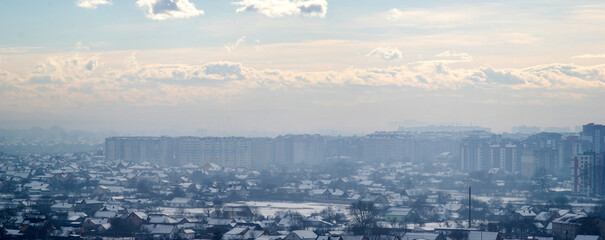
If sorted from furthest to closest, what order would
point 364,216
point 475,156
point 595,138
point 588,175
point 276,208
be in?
point 475,156, point 595,138, point 588,175, point 276,208, point 364,216

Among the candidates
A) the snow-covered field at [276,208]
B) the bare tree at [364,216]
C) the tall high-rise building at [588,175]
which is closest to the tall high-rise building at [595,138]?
the tall high-rise building at [588,175]

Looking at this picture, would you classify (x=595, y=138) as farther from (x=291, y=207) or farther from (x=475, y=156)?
(x=291, y=207)

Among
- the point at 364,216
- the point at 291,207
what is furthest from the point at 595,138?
the point at 364,216

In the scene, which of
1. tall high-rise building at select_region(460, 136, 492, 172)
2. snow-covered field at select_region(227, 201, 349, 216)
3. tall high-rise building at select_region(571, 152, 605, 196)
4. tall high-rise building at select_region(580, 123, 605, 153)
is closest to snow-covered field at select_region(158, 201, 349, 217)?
snow-covered field at select_region(227, 201, 349, 216)

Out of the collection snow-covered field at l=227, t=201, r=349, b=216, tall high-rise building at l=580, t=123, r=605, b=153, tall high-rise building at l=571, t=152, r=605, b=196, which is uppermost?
tall high-rise building at l=580, t=123, r=605, b=153

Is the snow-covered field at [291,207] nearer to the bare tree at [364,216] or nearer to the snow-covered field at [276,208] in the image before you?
the snow-covered field at [276,208]

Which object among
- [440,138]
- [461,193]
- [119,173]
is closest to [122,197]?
[119,173]

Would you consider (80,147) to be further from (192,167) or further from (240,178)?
(240,178)

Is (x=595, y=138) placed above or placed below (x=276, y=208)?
above

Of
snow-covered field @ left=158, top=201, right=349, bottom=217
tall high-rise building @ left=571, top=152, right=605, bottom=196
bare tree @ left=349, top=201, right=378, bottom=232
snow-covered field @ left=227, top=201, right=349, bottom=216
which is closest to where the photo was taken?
bare tree @ left=349, top=201, right=378, bottom=232

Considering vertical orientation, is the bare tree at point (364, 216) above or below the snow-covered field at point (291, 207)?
above

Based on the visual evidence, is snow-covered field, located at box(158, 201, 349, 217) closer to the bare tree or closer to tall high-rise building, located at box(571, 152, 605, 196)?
the bare tree
